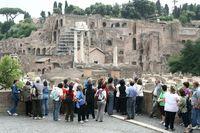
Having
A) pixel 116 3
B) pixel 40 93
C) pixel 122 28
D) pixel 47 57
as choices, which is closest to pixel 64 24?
pixel 122 28

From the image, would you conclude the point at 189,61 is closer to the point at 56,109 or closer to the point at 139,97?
the point at 139,97

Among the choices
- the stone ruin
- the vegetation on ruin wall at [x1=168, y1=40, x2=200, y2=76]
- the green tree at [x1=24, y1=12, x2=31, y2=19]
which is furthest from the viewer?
the green tree at [x1=24, y1=12, x2=31, y2=19]

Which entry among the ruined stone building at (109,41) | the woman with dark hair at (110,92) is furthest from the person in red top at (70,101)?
the ruined stone building at (109,41)

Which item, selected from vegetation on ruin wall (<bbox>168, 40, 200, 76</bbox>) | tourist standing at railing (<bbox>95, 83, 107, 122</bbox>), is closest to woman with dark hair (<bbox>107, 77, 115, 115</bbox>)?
tourist standing at railing (<bbox>95, 83, 107, 122</bbox>)

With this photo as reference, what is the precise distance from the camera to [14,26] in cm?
12875

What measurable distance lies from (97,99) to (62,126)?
2336 mm

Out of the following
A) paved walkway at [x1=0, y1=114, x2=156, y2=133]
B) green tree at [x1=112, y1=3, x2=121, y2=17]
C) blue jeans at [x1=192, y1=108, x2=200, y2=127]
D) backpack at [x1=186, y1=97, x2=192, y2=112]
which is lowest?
paved walkway at [x1=0, y1=114, x2=156, y2=133]

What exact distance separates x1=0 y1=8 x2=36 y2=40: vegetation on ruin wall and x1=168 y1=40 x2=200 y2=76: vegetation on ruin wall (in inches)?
1827

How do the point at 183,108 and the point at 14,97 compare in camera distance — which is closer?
the point at 183,108

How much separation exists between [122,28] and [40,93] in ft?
276

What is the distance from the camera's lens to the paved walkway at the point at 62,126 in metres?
17.1

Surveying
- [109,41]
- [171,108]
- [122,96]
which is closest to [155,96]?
[122,96]

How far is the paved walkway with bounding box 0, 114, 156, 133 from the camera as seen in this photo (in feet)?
56.1

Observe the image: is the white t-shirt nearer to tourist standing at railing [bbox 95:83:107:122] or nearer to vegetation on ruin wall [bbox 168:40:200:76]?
tourist standing at railing [bbox 95:83:107:122]
